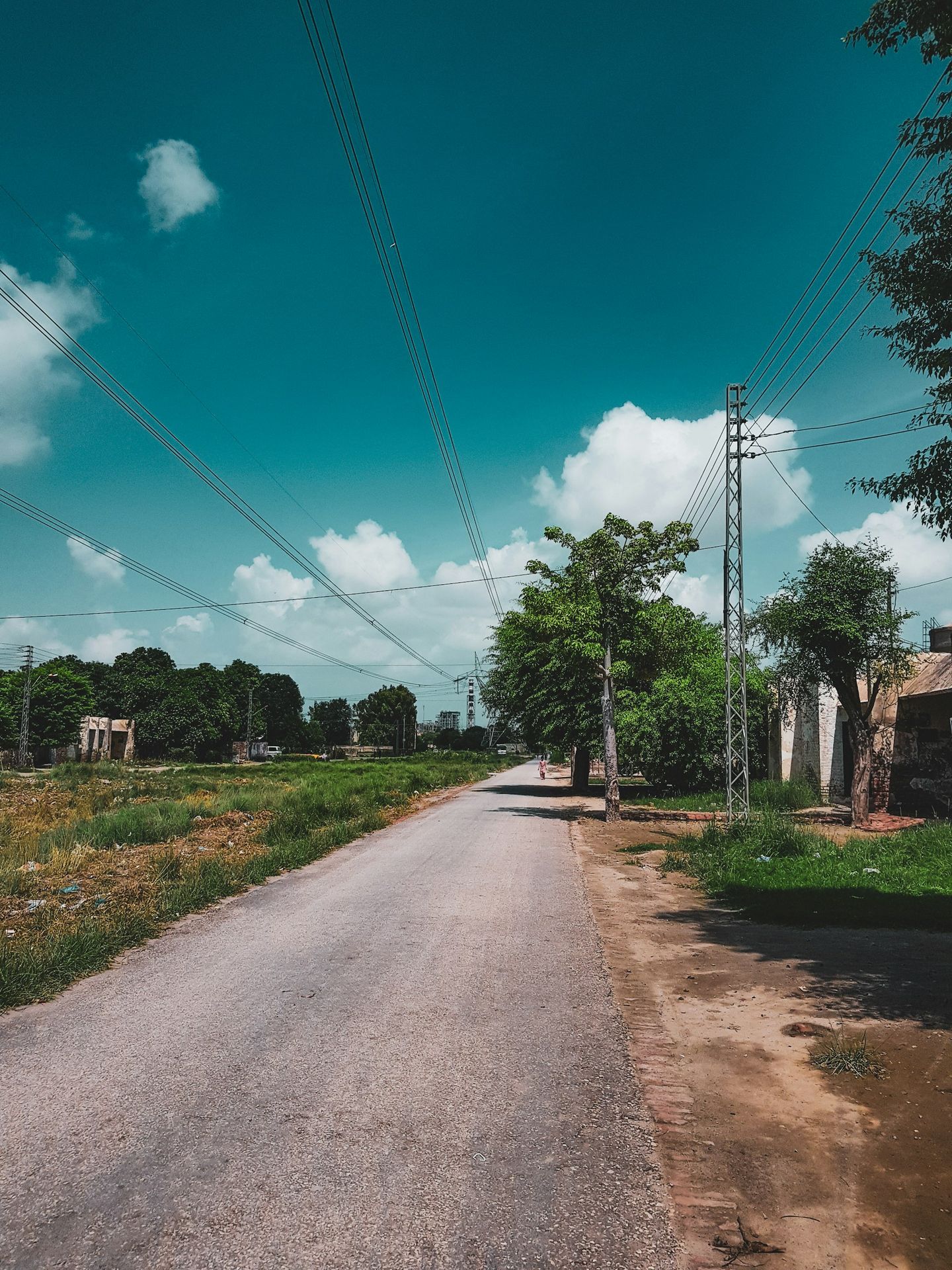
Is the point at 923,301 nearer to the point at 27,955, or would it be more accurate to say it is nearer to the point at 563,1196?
the point at 563,1196

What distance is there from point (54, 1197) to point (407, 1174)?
1.47m

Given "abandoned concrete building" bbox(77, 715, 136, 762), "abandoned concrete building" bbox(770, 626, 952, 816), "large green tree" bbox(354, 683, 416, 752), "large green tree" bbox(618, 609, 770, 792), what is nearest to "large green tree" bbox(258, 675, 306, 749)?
"large green tree" bbox(354, 683, 416, 752)

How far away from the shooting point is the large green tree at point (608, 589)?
21.9m

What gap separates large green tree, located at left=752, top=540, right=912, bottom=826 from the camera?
63.3 ft

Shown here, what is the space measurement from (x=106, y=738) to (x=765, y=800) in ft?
250

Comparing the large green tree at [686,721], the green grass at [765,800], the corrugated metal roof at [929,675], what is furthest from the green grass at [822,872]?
the large green tree at [686,721]

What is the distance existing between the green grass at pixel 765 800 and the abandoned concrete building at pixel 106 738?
201 ft

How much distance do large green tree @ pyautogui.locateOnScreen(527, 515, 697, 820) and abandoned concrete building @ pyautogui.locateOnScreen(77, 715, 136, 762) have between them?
62617 millimetres

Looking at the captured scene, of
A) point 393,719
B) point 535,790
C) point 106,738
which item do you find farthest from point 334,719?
point 535,790

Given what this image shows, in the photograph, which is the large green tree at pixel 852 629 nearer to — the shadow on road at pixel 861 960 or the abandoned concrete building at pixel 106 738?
the shadow on road at pixel 861 960

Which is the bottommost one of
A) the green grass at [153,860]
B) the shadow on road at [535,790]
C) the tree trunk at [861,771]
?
the shadow on road at [535,790]

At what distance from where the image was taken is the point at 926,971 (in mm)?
6766

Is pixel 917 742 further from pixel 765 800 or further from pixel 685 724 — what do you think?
pixel 685 724

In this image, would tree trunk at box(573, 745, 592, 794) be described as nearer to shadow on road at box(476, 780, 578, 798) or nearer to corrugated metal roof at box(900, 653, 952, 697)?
shadow on road at box(476, 780, 578, 798)
